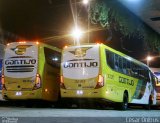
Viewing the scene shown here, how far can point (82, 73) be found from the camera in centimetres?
1830

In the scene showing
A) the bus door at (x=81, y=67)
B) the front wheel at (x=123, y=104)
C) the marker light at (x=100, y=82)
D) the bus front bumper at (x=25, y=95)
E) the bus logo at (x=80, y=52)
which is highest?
the bus logo at (x=80, y=52)

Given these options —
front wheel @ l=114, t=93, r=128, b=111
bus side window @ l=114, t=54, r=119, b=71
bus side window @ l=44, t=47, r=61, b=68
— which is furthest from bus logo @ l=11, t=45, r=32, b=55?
front wheel @ l=114, t=93, r=128, b=111

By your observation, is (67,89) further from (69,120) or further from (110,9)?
(69,120)

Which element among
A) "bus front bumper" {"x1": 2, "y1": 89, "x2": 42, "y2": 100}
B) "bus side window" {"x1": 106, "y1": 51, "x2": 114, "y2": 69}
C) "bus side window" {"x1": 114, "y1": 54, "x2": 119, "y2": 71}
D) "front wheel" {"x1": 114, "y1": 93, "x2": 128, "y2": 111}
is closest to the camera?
"bus side window" {"x1": 106, "y1": 51, "x2": 114, "y2": 69}

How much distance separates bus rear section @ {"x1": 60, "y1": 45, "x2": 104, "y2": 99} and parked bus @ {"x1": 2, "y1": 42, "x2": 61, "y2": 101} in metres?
1.05

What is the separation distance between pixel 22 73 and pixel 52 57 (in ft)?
6.88

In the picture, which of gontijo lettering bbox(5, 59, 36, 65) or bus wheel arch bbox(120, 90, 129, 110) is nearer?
gontijo lettering bbox(5, 59, 36, 65)

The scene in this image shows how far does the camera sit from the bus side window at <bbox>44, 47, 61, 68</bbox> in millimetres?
19756

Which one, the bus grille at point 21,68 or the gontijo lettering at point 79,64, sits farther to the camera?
the bus grille at point 21,68

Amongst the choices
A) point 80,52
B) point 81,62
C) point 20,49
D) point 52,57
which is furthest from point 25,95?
point 80,52

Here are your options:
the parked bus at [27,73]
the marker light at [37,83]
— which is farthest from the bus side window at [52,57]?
the marker light at [37,83]

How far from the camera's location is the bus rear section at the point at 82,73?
58.7ft

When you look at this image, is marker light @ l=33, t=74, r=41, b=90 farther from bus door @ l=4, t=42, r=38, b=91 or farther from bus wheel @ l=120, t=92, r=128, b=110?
bus wheel @ l=120, t=92, r=128, b=110

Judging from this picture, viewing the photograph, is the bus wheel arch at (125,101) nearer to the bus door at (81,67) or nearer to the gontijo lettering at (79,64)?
the bus door at (81,67)
